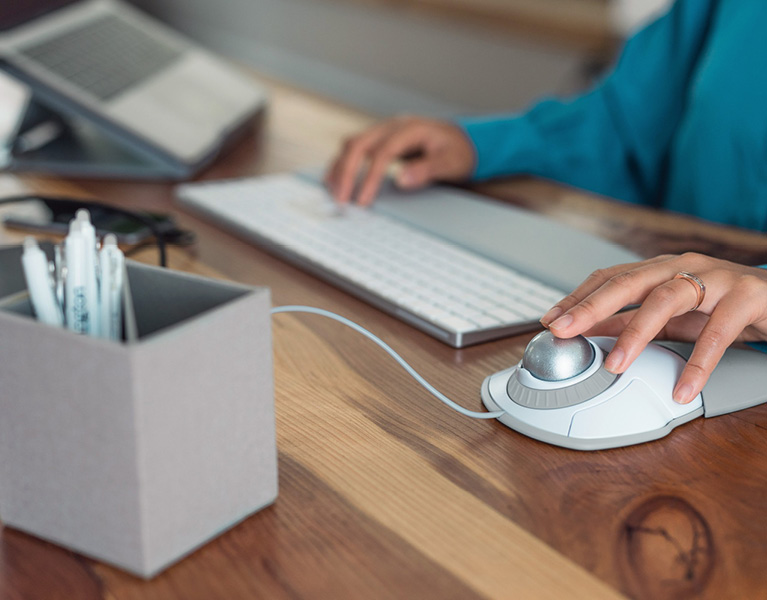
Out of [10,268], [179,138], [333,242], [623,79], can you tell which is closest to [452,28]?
[623,79]

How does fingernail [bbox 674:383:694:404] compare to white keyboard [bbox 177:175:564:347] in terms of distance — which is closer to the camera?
fingernail [bbox 674:383:694:404]

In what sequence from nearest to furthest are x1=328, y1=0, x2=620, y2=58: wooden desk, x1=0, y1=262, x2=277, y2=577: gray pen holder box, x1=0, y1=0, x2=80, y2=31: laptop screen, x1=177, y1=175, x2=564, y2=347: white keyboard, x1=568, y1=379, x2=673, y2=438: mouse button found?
x1=0, y1=262, x2=277, y2=577: gray pen holder box
x1=568, y1=379, x2=673, y2=438: mouse button
x1=177, y1=175, x2=564, y2=347: white keyboard
x1=0, y1=0, x2=80, y2=31: laptop screen
x1=328, y1=0, x2=620, y2=58: wooden desk

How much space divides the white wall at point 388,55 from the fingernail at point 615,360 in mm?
2169

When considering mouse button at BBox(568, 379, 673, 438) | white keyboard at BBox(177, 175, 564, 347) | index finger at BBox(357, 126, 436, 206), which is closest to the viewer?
mouse button at BBox(568, 379, 673, 438)

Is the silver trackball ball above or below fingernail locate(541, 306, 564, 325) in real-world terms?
below

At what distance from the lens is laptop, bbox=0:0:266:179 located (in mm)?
1003

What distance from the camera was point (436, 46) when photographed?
2.99 m

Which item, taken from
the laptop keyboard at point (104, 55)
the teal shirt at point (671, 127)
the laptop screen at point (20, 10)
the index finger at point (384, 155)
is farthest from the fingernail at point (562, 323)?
the laptop screen at point (20, 10)

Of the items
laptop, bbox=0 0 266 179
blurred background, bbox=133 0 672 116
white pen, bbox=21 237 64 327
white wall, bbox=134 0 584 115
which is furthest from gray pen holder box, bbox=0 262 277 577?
white wall, bbox=134 0 584 115

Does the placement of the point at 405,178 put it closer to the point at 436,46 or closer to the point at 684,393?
the point at 684,393

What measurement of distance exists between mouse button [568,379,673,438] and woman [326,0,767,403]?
0.51m

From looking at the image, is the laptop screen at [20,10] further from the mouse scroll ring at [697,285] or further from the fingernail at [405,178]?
the mouse scroll ring at [697,285]

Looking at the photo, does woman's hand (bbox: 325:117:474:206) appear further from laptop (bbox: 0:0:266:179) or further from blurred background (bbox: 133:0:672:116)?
blurred background (bbox: 133:0:672:116)

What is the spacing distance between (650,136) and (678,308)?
75 centimetres
